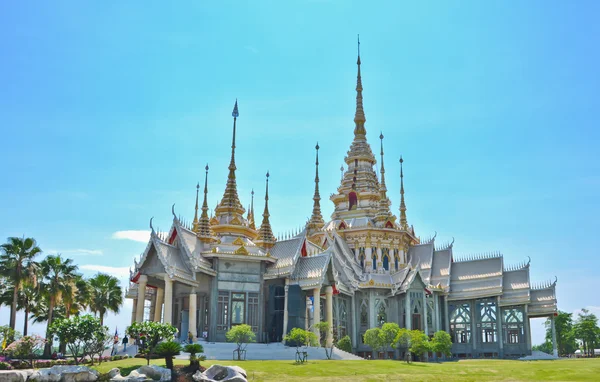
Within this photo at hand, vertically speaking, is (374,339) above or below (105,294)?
below

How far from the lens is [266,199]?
46.0 meters

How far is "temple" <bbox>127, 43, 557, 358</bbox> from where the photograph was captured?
123 ft

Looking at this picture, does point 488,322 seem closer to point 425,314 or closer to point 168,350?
point 425,314

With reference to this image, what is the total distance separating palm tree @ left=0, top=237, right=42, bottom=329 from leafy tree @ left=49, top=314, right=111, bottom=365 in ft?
39.9

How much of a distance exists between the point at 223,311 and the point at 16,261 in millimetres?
12956

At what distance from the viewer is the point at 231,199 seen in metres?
43.8

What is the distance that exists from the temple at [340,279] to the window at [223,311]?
2.4 inches

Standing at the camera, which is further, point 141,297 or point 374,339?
point 374,339

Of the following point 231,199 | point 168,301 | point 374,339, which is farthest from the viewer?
point 231,199

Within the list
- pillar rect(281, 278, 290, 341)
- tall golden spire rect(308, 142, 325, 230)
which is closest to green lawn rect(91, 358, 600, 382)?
pillar rect(281, 278, 290, 341)

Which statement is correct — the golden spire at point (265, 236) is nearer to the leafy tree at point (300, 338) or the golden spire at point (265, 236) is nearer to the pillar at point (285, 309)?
the pillar at point (285, 309)

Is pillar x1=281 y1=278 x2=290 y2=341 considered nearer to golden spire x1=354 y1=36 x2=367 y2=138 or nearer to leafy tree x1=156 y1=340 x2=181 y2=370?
leafy tree x1=156 y1=340 x2=181 y2=370

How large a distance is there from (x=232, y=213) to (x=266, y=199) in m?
3.81

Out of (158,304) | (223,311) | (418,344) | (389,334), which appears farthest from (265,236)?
(418,344)
